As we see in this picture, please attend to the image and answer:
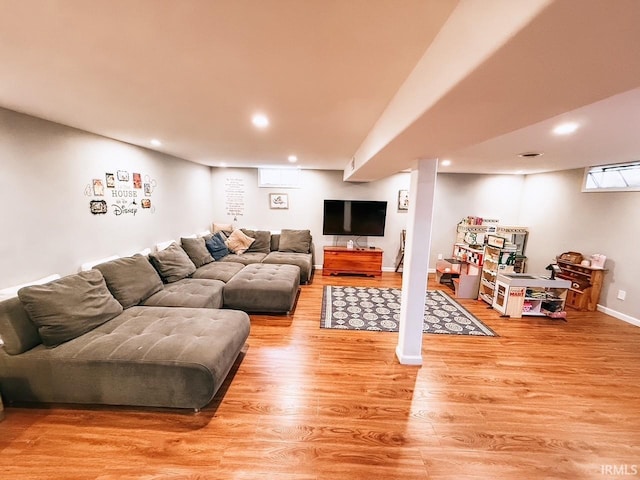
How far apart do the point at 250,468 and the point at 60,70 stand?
2437 millimetres

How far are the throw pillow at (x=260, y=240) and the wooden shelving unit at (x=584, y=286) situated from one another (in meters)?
5.19

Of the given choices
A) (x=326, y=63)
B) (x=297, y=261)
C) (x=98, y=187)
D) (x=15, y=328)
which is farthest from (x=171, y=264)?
(x=326, y=63)

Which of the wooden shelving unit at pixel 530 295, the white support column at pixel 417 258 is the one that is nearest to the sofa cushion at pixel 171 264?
the white support column at pixel 417 258

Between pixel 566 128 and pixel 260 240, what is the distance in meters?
4.74

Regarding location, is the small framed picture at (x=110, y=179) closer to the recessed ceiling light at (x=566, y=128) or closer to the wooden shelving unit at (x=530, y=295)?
the recessed ceiling light at (x=566, y=128)

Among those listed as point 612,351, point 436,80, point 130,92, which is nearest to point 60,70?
A: point 130,92

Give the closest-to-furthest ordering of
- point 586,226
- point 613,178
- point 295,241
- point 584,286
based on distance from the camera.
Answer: point 613,178 < point 584,286 < point 586,226 < point 295,241

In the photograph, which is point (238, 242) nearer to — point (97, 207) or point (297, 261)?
point (297, 261)

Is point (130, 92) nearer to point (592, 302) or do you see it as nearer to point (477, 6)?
point (477, 6)

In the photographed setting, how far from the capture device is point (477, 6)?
2.43 feet

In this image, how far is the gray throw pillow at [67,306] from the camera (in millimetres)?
1862

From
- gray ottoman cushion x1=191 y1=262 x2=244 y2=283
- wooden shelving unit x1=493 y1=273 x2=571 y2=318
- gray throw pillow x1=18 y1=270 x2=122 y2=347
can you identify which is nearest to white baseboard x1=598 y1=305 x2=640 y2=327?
wooden shelving unit x1=493 y1=273 x2=571 y2=318

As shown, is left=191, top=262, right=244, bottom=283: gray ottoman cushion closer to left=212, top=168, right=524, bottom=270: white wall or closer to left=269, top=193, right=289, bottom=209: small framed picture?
left=212, top=168, right=524, bottom=270: white wall

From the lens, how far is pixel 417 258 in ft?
8.07
